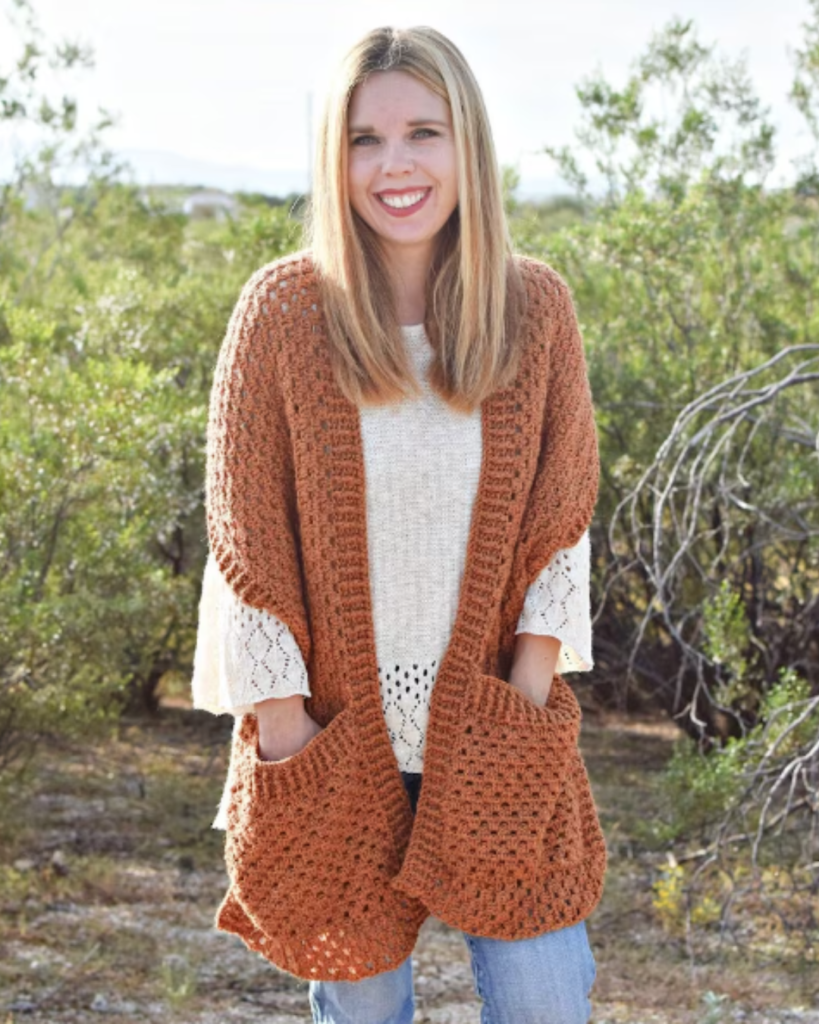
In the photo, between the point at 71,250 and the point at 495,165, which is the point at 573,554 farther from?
the point at 71,250

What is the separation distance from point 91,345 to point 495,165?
3767mm

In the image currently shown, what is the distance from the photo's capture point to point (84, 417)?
468cm

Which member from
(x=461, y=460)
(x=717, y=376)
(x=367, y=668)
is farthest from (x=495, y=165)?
(x=717, y=376)

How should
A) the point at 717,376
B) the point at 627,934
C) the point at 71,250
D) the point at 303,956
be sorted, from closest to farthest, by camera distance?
the point at 303,956, the point at 627,934, the point at 717,376, the point at 71,250

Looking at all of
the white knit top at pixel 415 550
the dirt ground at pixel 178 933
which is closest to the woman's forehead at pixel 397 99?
the white knit top at pixel 415 550

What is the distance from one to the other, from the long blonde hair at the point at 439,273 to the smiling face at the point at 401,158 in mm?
19

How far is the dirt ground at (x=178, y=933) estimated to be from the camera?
3980mm

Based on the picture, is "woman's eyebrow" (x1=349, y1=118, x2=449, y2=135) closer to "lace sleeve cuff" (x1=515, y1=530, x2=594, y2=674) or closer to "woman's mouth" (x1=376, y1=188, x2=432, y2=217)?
"woman's mouth" (x1=376, y1=188, x2=432, y2=217)

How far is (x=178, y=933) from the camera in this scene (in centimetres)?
450

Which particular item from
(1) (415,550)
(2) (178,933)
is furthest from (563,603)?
(2) (178,933)

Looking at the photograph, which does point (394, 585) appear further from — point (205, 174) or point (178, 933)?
point (205, 174)

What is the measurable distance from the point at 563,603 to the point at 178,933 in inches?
100

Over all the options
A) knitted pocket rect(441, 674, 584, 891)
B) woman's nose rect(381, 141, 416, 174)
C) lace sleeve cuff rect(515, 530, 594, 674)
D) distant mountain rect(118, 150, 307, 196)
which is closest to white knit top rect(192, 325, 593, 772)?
lace sleeve cuff rect(515, 530, 594, 674)

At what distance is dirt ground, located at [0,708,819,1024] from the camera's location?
398cm
